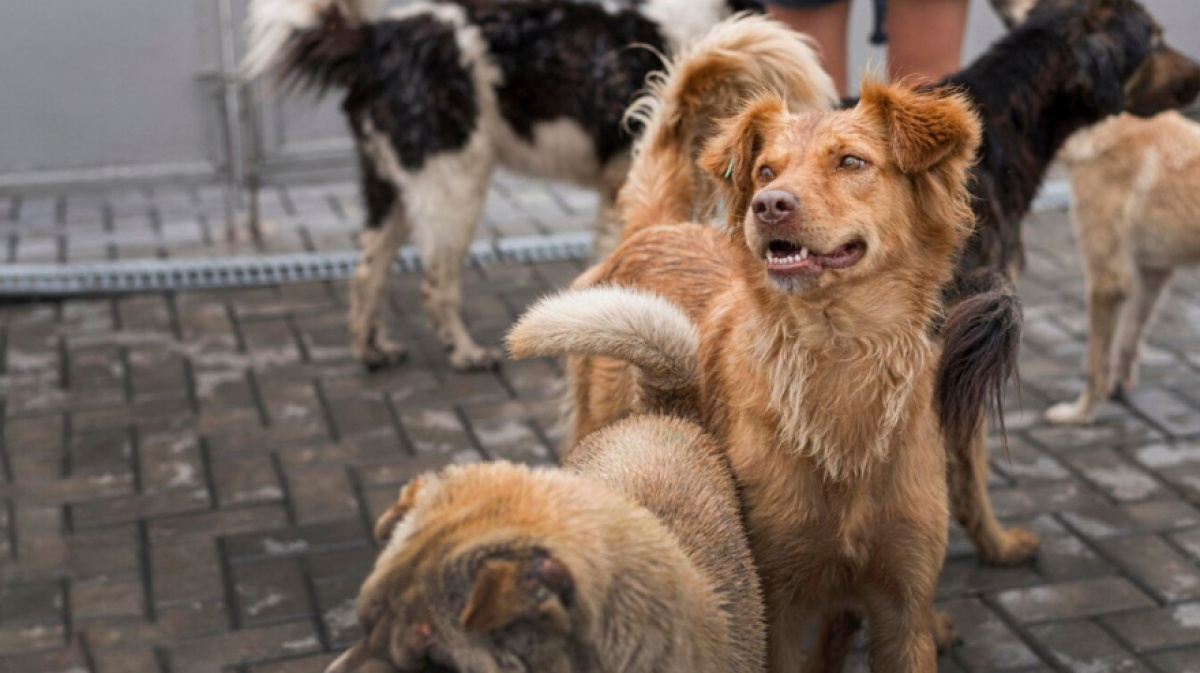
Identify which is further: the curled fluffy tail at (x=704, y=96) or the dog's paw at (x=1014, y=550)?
the dog's paw at (x=1014, y=550)

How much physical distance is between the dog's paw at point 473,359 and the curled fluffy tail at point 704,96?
1861 mm

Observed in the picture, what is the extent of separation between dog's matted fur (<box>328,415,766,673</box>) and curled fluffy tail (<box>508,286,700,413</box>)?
49 centimetres

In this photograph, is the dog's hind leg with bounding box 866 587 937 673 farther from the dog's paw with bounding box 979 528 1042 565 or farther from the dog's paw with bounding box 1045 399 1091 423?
the dog's paw with bounding box 1045 399 1091 423

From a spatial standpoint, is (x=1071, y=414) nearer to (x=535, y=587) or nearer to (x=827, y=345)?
(x=827, y=345)

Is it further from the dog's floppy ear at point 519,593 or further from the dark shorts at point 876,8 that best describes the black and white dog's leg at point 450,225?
the dog's floppy ear at point 519,593

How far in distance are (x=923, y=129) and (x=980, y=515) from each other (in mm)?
1732

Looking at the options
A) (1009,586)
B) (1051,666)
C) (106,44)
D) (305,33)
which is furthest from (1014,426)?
(106,44)

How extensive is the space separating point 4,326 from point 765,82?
155 inches

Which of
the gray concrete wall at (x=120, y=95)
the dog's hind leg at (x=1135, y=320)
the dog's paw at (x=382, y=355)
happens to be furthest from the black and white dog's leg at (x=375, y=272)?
the dog's hind leg at (x=1135, y=320)

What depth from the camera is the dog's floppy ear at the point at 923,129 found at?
98.2 inches

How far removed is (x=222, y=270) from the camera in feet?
21.0

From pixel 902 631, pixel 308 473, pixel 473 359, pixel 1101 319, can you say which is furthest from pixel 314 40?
pixel 902 631

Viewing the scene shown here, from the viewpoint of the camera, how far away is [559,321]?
2854mm

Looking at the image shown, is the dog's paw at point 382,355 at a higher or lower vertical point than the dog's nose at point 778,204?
lower
